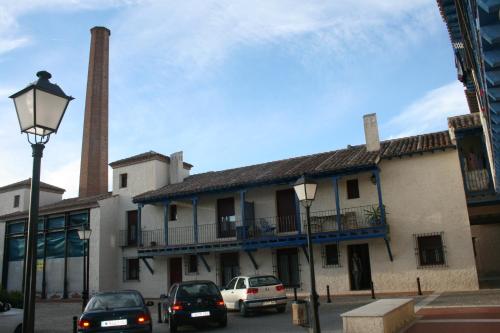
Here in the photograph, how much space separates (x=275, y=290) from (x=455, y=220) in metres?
8.87

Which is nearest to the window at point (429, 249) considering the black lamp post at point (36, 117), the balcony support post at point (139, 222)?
the balcony support post at point (139, 222)

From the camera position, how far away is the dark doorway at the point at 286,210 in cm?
2272

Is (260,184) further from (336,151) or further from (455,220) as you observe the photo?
(455,220)

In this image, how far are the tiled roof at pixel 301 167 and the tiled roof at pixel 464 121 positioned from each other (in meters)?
0.88

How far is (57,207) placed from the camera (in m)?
28.5

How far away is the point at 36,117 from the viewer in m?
5.06

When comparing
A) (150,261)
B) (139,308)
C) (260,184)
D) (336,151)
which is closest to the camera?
(139,308)

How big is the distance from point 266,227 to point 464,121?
402 inches

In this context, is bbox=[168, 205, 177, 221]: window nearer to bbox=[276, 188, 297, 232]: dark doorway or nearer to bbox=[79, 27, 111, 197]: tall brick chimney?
bbox=[276, 188, 297, 232]: dark doorway

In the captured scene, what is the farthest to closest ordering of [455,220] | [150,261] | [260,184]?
[150,261] → [260,184] → [455,220]

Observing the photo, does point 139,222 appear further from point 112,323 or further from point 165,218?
point 112,323

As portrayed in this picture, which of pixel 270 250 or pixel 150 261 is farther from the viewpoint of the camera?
pixel 150 261

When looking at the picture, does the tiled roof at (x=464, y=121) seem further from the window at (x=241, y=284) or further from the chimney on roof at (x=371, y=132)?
the window at (x=241, y=284)

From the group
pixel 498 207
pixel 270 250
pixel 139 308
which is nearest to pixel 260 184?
pixel 270 250
